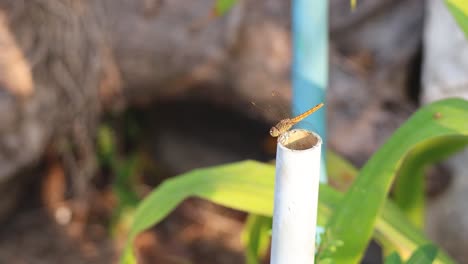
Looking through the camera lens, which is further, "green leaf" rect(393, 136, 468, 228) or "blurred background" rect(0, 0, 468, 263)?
"blurred background" rect(0, 0, 468, 263)

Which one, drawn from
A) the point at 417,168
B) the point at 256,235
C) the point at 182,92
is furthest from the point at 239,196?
the point at 182,92

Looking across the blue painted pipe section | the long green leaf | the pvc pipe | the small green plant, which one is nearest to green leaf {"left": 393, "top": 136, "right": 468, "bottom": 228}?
the small green plant

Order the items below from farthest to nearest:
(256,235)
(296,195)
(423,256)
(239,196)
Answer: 1. (256,235)
2. (239,196)
3. (423,256)
4. (296,195)

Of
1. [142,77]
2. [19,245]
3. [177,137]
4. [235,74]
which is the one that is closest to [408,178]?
[235,74]

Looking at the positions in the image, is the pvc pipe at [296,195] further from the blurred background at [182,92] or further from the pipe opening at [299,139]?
the blurred background at [182,92]

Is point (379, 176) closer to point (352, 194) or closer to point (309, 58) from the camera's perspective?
point (352, 194)

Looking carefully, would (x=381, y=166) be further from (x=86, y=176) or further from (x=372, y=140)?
(x=86, y=176)

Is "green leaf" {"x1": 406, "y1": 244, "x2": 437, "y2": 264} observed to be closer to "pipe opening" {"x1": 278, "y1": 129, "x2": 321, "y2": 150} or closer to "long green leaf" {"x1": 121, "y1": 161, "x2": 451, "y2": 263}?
"long green leaf" {"x1": 121, "y1": 161, "x2": 451, "y2": 263}
